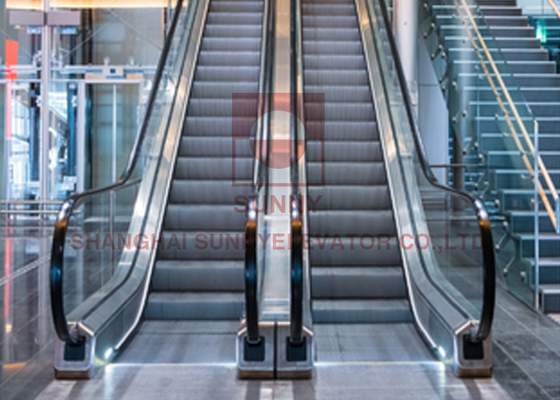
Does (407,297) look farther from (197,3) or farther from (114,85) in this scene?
(114,85)

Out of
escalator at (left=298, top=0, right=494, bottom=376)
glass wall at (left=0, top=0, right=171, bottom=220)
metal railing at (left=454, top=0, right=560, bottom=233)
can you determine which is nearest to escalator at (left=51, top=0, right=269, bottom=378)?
escalator at (left=298, top=0, right=494, bottom=376)

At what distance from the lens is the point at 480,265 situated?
3660 mm

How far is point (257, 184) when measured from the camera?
185 inches

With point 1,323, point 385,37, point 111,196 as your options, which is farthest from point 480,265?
point 385,37

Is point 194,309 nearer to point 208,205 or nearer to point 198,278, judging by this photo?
point 198,278

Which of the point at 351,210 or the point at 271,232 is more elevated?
the point at 351,210

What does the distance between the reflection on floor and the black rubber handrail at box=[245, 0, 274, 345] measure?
44 cm

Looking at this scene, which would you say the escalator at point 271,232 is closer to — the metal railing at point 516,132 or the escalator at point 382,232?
the escalator at point 382,232

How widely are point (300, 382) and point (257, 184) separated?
1665mm

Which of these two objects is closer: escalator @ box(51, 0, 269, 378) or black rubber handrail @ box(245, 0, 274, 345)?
black rubber handrail @ box(245, 0, 274, 345)

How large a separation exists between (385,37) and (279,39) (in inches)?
52.6

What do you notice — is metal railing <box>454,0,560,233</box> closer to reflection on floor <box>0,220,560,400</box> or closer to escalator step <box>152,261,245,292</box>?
reflection on floor <box>0,220,560,400</box>

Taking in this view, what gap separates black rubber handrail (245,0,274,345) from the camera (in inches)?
135

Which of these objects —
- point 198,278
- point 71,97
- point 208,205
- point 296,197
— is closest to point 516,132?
point 296,197
